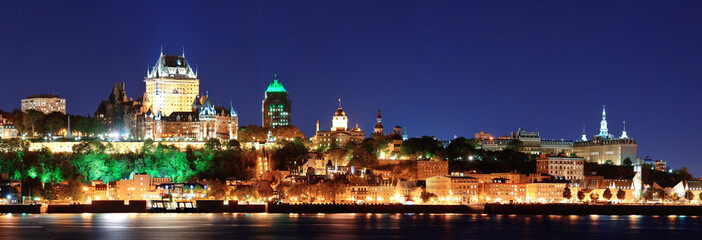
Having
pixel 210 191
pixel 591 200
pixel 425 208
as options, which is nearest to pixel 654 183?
pixel 591 200

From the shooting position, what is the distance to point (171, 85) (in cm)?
17738

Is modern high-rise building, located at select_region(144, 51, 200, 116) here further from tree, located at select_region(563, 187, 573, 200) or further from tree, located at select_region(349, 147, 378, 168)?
tree, located at select_region(563, 187, 573, 200)

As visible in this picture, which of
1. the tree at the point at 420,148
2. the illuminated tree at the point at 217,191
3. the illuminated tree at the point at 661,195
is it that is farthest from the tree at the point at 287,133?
the illuminated tree at the point at 661,195

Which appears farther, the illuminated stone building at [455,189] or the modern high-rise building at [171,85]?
the modern high-rise building at [171,85]

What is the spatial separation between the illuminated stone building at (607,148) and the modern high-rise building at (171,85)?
55718 mm

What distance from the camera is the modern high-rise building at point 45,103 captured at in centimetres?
18762

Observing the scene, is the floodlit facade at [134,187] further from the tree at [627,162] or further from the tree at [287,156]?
the tree at [627,162]

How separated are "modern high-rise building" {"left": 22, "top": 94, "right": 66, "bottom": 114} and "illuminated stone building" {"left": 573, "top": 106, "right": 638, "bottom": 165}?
77.3m

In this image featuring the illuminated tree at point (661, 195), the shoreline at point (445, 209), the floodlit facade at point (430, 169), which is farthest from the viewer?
the floodlit facade at point (430, 169)

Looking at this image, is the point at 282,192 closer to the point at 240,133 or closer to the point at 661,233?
the point at 240,133

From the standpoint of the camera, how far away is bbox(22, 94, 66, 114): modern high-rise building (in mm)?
187625

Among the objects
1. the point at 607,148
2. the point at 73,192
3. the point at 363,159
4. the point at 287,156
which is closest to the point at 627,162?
the point at 607,148

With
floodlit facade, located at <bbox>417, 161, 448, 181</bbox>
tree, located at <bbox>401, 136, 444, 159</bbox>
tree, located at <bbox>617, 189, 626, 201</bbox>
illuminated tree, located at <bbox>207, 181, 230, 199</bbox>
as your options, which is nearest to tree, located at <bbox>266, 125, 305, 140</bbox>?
tree, located at <bbox>401, 136, 444, 159</bbox>

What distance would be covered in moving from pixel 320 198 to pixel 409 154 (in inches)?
872
